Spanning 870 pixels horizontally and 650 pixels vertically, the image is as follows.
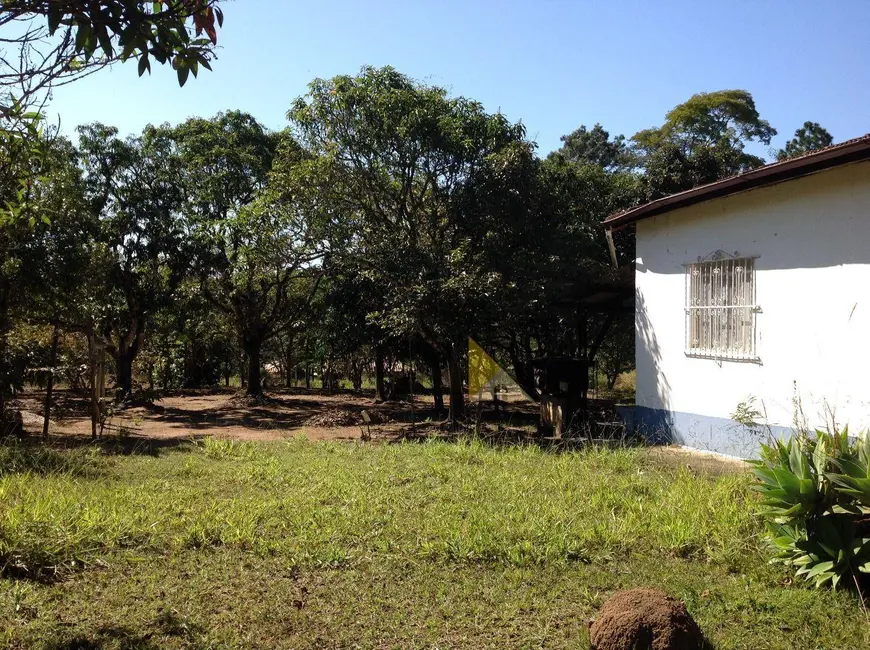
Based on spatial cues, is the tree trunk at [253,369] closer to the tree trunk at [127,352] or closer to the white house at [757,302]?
the tree trunk at [127,352]

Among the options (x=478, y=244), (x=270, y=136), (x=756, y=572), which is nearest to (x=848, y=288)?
(x=756, y=572)

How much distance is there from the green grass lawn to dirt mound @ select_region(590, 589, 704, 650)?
28 centimetres

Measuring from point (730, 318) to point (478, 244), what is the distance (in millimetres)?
4932

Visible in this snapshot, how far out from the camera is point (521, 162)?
11883 millimetres

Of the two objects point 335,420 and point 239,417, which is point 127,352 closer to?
point 239,417

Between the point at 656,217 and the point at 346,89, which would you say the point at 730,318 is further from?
the point at 346,89

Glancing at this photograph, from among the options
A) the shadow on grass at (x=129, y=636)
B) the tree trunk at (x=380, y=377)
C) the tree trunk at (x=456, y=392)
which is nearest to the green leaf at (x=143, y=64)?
the shadow on grass at (x=129, y=636)

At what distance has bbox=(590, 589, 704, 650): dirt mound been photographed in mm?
3397

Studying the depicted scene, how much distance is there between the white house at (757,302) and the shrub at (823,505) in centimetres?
180

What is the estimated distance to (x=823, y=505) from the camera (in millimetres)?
4324

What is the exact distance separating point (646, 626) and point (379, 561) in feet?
6.80

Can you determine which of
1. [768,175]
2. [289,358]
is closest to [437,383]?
[768,175]

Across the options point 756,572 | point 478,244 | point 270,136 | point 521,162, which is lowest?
point 756,572

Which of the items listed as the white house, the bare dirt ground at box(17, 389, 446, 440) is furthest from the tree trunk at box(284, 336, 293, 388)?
the white house
